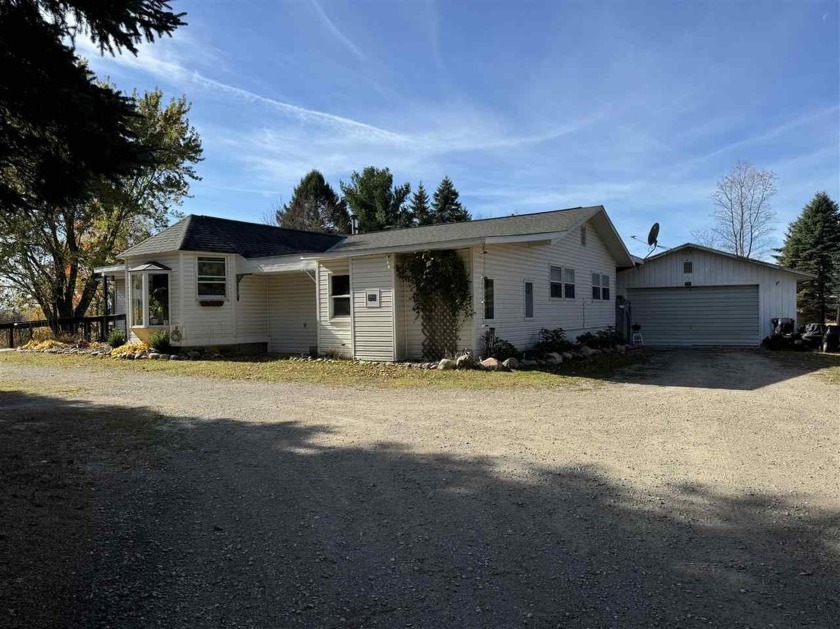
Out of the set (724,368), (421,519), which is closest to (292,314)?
(724,368)

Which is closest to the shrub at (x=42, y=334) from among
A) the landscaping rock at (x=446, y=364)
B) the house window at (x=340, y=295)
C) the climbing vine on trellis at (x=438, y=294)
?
the house window at (x=340, y=295)

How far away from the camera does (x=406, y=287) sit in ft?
45.9

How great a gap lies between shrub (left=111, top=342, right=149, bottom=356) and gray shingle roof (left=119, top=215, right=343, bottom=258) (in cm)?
271

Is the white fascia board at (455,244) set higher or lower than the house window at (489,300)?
higher

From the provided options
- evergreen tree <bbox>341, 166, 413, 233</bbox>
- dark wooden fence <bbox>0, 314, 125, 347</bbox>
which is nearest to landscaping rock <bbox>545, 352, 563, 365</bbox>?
dark wooden fence <bbox>0, 314, 125, 347</bbox>

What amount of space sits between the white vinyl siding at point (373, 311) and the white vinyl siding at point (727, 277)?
12010 mm

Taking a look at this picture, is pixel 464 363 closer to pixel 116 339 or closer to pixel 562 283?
pixel 562 283

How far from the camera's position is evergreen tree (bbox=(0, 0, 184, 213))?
4633 mm

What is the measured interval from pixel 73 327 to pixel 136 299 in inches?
376

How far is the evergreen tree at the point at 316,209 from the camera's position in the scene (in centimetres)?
4584

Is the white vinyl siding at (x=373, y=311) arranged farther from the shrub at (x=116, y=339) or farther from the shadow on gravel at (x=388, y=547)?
the shadow on gravel at (x=388, y=547)

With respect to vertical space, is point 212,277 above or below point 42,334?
above

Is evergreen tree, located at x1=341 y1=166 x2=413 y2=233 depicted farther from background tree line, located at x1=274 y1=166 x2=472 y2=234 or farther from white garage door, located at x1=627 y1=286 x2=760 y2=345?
white garage door, located at x1=627 y1=286 x2=760 y2=345

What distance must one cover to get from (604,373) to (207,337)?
36.7 ft
